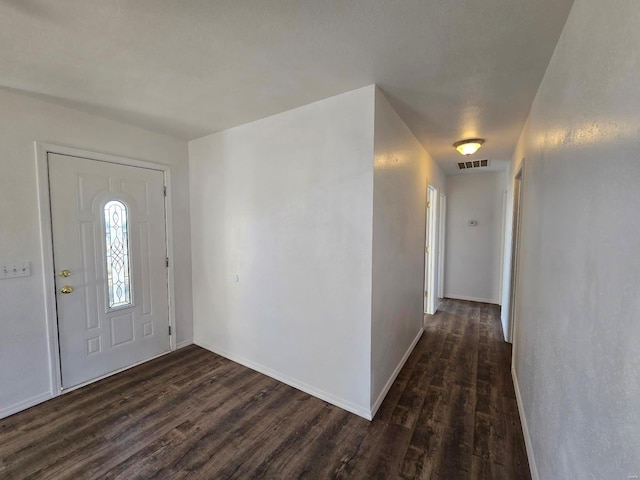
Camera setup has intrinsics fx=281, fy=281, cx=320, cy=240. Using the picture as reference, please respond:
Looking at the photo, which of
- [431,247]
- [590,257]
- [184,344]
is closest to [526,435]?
[590,257]

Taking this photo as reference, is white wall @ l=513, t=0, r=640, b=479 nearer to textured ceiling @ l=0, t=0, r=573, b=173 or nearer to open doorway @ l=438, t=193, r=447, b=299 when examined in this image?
textured ceiling @ l=0, t=0, r=573, b=173

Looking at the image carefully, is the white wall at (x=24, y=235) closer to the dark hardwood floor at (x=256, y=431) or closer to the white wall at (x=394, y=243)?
the dark hardwood floor at (x=256, y=431)

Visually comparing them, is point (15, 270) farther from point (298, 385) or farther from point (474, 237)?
point (474, 237)

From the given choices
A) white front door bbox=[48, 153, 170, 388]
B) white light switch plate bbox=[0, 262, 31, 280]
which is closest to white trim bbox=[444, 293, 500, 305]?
white front door bbox=[48, 153, 170, 388]

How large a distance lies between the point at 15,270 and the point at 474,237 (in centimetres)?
616

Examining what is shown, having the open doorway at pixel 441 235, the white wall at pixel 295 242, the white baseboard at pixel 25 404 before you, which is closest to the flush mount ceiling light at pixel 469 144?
the open doorway at pixel 441 235

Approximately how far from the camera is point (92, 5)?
1.28 metres

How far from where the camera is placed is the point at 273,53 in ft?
5.32

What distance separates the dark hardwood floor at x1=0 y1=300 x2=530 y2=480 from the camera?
171 cm

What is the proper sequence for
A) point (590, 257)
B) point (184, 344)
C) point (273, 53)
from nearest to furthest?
point (590, 257)
point (273, 53)
point (184, 344)

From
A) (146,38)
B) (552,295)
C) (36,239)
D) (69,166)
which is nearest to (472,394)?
(552,295)

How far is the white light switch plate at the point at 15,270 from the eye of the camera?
210 centimetres

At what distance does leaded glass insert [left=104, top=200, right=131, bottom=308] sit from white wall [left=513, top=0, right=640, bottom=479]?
3401mm

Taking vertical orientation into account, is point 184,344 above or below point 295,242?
below
